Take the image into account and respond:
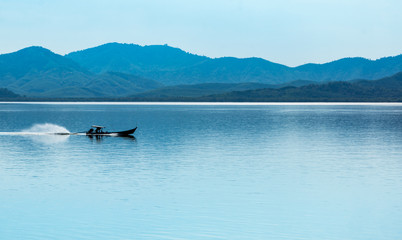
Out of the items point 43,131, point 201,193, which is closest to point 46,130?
point 43,131

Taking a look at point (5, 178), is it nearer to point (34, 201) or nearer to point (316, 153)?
point (34, 201)

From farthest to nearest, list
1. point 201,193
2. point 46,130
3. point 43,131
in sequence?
1. point 46,130
2. point 43,131
3. point 201,193

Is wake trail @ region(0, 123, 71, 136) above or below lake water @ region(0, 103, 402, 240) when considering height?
above

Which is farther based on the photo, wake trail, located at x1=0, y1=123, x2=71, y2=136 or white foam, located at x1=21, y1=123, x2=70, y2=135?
white foam, located at x1=21, y1=123, x2=70, y2=135

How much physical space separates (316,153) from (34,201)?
3630 cm

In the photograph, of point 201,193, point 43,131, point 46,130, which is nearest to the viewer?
point 201,193

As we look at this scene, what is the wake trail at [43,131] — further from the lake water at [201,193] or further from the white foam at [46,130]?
the lake water at [201,193]

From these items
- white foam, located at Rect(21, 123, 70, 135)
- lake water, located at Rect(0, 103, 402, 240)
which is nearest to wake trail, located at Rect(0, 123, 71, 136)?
white foam, located at Rect(21, 123, 70, 135)

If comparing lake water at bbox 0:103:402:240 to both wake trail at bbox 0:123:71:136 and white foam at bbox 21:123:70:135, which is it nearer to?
wake trail at bbox 0:123:71:136

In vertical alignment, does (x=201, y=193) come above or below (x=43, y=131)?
below

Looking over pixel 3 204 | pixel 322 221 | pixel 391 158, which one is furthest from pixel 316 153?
pixel 3 204

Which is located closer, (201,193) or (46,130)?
(201,193)

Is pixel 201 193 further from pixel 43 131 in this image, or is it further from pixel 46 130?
pixel 46 130

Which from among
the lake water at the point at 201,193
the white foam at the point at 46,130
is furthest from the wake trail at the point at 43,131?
the lake water at the point at 201,193
